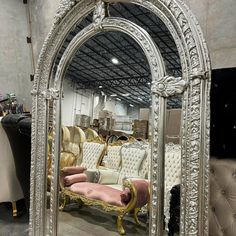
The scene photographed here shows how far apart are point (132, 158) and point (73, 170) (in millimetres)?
490

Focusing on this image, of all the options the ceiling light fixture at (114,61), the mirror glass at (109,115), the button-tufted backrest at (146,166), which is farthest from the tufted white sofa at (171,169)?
the ceiling light fixture at (114,61)

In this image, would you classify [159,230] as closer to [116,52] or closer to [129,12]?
[116,52]

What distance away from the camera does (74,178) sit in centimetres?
183

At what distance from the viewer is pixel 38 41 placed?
253 cm

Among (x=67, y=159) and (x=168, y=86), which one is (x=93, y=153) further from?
(x=168, y=86)

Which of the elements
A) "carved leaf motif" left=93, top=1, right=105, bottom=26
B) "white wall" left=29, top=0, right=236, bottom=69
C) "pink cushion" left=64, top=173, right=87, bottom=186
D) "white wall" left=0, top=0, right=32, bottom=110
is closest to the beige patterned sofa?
"pink cushion" left=64, top=173, right=87, bottom=186

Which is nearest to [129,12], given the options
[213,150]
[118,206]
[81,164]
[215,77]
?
[215,77]

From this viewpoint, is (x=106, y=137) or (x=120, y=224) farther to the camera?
(x=106, y=137)

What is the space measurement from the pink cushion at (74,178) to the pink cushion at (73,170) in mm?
20

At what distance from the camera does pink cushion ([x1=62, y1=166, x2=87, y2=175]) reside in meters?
1.81

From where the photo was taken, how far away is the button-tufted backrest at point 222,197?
1376mm

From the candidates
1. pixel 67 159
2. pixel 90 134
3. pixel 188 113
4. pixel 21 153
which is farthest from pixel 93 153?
pixel 21 153

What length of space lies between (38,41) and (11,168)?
4.24 ft

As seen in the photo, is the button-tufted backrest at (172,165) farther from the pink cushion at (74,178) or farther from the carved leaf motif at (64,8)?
the carved leaf motif at (64,8)
